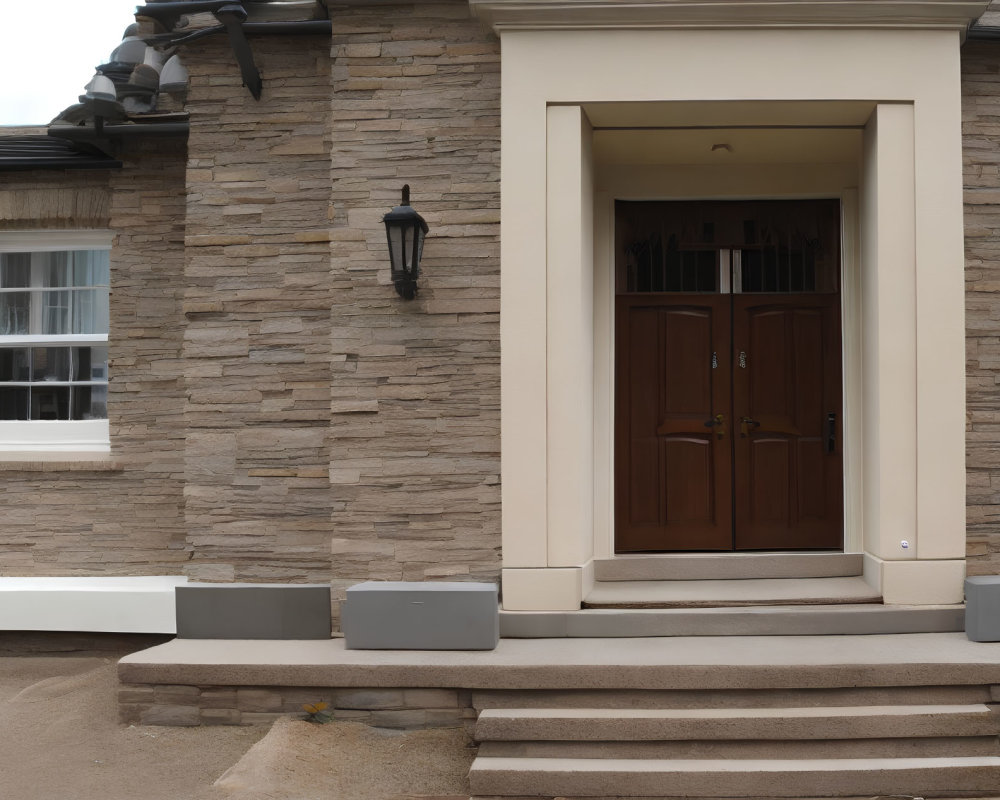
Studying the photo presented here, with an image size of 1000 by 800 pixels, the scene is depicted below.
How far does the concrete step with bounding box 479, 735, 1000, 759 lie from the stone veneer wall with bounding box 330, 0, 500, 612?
1.34 m

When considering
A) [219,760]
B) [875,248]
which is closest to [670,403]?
[875,248]

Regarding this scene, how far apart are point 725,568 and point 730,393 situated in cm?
139

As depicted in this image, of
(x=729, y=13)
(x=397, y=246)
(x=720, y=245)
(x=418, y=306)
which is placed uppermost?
(x=729, y=13)

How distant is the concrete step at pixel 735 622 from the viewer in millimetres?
5676

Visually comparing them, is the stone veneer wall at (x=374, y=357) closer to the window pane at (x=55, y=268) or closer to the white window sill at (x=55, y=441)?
the white window sill at (x=55, y=441)

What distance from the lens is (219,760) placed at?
5.05m

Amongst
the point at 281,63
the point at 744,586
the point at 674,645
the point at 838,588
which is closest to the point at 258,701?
the point at 674,645

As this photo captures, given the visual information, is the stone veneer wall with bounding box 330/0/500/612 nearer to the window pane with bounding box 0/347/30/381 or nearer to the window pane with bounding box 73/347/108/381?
the window pane with bounding box 73/347/108/381

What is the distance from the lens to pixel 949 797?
15.1ft

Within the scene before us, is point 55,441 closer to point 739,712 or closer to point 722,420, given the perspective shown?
point 722,420

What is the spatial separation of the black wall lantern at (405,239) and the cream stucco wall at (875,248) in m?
0.55

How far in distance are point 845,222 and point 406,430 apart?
369cm

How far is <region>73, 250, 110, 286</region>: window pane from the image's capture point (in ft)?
24.6

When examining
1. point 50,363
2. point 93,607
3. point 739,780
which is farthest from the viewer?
point 50,363
